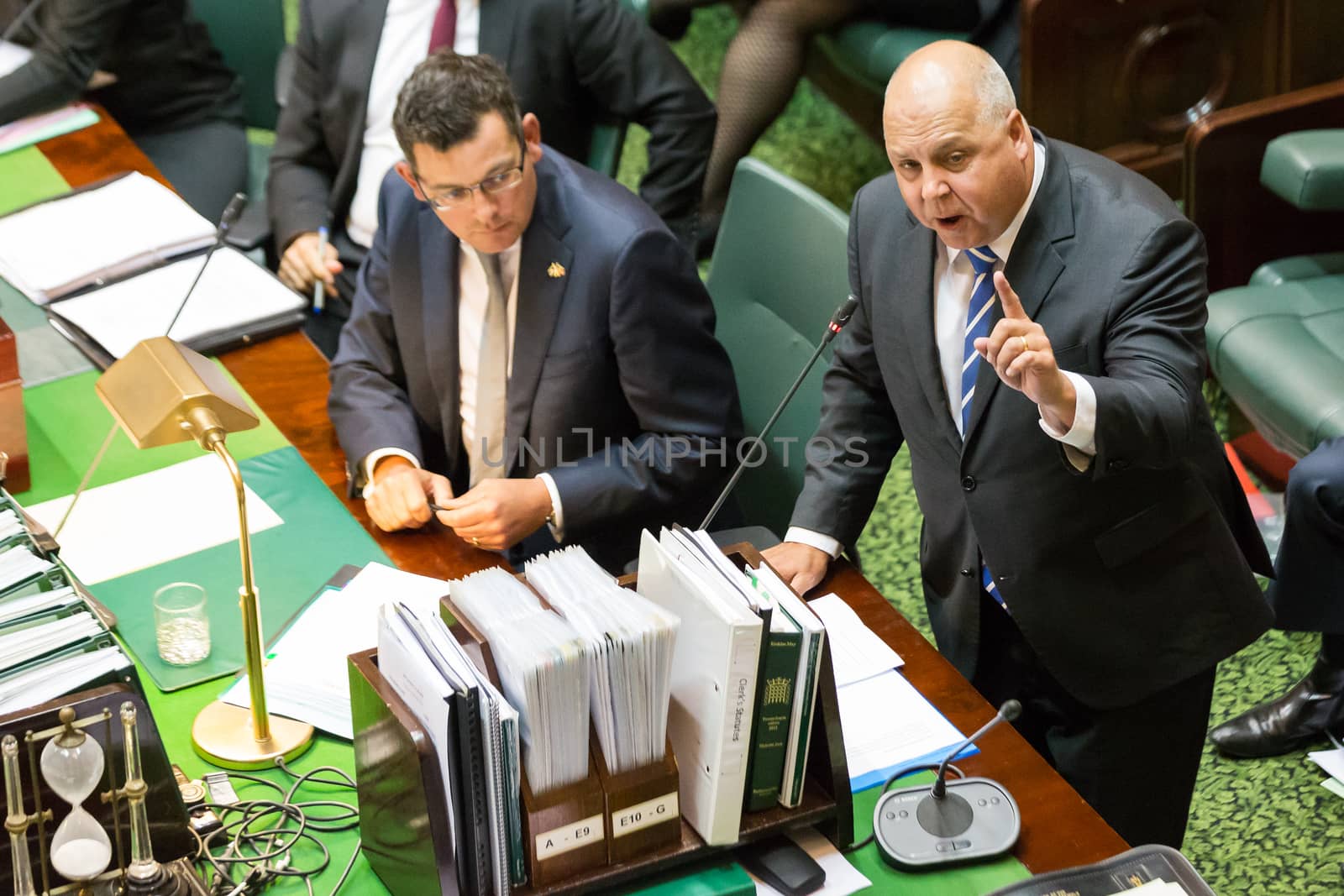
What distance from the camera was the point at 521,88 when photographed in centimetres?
329

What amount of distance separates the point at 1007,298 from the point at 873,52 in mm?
2633

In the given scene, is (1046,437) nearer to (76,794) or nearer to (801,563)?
(801,563)

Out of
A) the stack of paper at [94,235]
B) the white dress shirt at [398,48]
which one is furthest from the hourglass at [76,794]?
the white dress shirt at [398,48]

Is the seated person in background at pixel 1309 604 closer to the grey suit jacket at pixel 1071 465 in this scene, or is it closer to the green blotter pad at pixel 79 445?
the grey suit jacket at pixel 1071 465

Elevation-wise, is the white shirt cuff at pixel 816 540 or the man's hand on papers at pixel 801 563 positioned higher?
the white shirt cuff at pixel 816 540

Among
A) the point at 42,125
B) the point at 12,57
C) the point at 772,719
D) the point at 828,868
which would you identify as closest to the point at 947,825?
the point at 828,868

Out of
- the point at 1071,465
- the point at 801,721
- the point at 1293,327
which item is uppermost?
the point at 1071,465

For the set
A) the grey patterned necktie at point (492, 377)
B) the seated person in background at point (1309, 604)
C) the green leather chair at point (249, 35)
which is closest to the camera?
the grey patterned necktie at point (492, 377)

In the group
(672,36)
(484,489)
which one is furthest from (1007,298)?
(672,36)

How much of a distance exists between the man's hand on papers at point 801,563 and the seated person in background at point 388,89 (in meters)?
1.42

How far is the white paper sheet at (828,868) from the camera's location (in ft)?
5.41

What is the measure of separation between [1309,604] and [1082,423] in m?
1.22

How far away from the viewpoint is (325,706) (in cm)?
193

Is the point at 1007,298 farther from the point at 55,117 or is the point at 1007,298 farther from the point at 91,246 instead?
the point at 55,117
